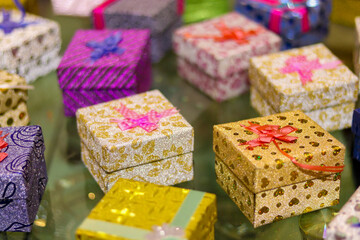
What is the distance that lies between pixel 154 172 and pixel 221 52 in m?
0.63

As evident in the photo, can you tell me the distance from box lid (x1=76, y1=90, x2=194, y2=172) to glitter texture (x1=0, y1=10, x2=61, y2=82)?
54cm

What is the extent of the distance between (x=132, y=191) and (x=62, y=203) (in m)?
0.34

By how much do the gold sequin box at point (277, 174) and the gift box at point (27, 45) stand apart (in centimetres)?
93

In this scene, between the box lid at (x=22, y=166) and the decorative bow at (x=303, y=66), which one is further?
the decorative bow at (x=303, y=66)

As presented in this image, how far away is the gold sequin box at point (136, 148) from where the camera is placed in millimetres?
1700

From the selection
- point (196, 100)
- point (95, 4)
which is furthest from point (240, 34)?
point (95, 4)

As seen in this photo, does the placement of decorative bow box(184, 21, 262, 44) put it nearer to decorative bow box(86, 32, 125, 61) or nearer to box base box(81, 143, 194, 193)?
decorative bow box(86, 32, 125, 61)

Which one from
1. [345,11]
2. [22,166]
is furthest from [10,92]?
[345,11]

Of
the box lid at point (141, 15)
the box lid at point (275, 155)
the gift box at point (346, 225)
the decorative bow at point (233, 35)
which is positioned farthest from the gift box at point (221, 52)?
the gift box at point (346, 225)

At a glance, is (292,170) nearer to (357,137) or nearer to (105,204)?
(357,137)

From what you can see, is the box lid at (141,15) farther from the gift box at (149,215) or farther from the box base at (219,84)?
the gift box at (149,215)

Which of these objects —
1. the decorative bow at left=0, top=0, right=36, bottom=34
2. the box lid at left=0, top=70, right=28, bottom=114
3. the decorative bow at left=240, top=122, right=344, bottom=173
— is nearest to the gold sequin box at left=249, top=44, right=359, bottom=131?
the decorative bow at left=240, top=122, right=344, bottom=173

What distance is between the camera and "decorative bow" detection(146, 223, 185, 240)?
4.56 feet

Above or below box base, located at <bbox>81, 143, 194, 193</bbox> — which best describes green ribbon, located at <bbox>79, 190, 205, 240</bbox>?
above
